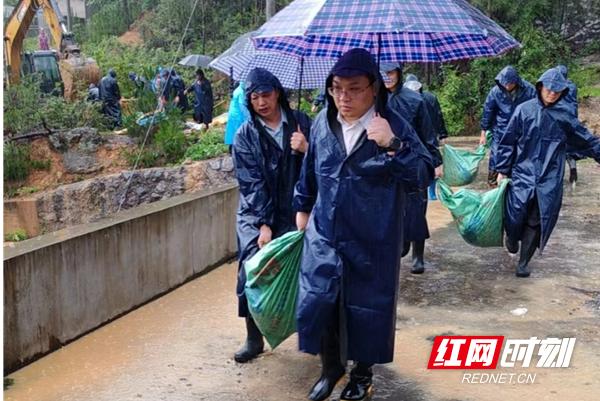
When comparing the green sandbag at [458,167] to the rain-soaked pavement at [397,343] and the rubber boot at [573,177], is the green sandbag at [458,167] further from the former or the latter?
the rubber boot at [573,177]

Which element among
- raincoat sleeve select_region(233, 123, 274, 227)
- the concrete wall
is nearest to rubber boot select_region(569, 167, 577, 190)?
the concrete wall

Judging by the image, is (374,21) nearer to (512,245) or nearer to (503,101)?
(512,245)

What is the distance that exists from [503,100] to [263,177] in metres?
5.47

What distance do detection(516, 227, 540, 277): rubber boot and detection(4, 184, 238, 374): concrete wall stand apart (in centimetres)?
247

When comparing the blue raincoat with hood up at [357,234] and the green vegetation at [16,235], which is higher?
the blue raincoat with hood up at [357,234]

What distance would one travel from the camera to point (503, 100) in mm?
8352

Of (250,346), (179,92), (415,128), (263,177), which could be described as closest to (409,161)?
(263,177)

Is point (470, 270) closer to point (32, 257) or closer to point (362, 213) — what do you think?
point (362, 213)

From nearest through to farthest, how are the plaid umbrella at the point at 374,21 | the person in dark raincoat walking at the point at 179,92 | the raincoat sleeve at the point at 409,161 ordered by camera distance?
the raincoat sleeve at the point at 409,161 → the plaid umbrella at the point at 374,21 → the person in dark raincoat walking at the point at 179,92

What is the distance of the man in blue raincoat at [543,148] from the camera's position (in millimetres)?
5184

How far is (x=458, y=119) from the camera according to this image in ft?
52.2

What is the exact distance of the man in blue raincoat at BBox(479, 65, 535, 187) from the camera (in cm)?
815

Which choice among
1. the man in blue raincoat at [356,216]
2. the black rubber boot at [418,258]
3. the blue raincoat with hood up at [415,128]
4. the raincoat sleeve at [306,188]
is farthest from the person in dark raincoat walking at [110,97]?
the man in blue raincoat at [356,216]

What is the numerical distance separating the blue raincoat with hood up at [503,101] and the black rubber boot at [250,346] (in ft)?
16.5
